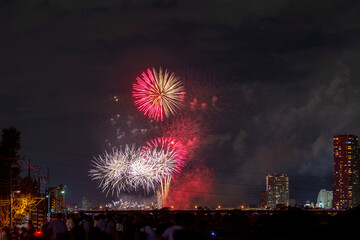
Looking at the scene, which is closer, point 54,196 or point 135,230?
point 135,230

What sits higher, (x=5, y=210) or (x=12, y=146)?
(x=12, y=146)

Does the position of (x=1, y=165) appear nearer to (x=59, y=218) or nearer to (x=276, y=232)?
(x=59, y=218)

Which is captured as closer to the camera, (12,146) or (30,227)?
(30,227)

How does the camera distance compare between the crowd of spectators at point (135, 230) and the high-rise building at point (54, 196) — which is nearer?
the crowd of spectators at point (135, 230)

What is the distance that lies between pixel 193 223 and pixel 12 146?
58280 mm

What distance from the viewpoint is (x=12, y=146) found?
65.6 metres

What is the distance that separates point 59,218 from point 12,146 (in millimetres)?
50160

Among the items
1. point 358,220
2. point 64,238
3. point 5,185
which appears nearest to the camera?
point 358,220

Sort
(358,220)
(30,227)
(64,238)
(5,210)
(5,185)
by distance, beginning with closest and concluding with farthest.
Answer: (358,220)
(64,238)
(30,227)
(5,210)
(5,185)

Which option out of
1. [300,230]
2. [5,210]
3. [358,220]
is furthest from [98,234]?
[5,210]

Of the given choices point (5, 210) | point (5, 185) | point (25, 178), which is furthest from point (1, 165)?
point (25, 178)

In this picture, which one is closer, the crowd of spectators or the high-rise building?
the crowd of spectators

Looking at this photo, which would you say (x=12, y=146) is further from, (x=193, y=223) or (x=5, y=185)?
(x=193, y=223)

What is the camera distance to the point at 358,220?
37.9 feet
